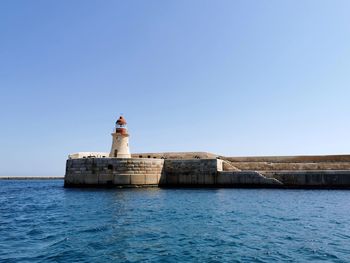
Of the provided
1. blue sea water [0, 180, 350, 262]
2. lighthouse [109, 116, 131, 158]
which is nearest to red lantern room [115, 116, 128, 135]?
lighthouse [109, 116, 131, 158]

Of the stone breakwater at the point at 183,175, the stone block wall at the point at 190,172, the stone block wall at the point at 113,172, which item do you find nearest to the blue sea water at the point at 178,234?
the stone breakwater at the point at 183,175

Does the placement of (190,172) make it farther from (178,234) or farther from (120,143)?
(178,234)

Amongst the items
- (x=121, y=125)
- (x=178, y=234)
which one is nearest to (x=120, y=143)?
(x=121, y=125)

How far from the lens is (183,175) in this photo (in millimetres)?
30750

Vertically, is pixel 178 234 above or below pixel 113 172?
below

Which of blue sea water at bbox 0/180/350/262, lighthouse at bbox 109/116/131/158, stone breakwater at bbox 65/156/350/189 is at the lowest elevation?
blue sea water at bbox 0/180/350/262

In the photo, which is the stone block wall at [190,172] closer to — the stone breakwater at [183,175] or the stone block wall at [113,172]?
the stone breakwater at [183,175]

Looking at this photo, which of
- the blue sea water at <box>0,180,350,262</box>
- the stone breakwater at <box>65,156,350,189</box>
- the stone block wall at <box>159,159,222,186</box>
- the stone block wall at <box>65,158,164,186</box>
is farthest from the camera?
the stone block wall at <box>159,159,222,186</box>

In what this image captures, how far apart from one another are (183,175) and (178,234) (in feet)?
66.7

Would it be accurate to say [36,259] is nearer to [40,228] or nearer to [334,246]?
[40,228]

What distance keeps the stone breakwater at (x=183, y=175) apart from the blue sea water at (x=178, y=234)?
10.9 m

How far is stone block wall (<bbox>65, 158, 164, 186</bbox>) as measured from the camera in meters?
28.7

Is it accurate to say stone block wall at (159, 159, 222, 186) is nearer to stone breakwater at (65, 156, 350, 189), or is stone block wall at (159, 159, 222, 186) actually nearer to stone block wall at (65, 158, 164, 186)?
stone breakwater at (65, 156, 350, 189)

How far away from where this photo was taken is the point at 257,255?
8.07 metres
